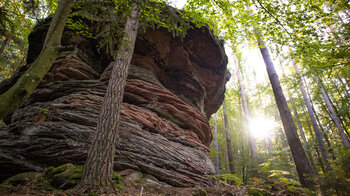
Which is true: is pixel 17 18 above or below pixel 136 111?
above

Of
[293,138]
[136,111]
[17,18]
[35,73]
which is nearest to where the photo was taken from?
[35,73]

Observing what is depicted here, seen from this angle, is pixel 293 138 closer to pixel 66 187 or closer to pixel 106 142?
pixel 106 142

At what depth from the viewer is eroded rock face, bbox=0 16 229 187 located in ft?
17.9

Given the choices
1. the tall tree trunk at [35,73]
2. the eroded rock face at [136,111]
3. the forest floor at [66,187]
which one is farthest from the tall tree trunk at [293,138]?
the tall tree trunk at [35,73]

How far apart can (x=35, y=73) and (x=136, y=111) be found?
15.9 feet

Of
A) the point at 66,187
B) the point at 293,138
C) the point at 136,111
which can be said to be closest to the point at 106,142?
the point at 66,187

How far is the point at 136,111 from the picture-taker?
7918mm

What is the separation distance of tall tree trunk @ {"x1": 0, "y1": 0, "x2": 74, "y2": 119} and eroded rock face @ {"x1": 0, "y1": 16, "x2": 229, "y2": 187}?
1.08 m

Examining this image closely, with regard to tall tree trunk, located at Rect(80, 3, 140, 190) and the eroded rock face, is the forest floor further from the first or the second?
A: the eroded rock face

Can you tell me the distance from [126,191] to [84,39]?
9.12m

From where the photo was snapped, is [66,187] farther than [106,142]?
No

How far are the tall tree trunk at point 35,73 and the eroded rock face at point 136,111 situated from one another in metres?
1.08

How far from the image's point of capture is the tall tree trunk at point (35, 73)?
2891mm

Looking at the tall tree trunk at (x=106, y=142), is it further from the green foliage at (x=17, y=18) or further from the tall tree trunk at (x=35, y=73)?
the green foliage at (x=17, y=18)
